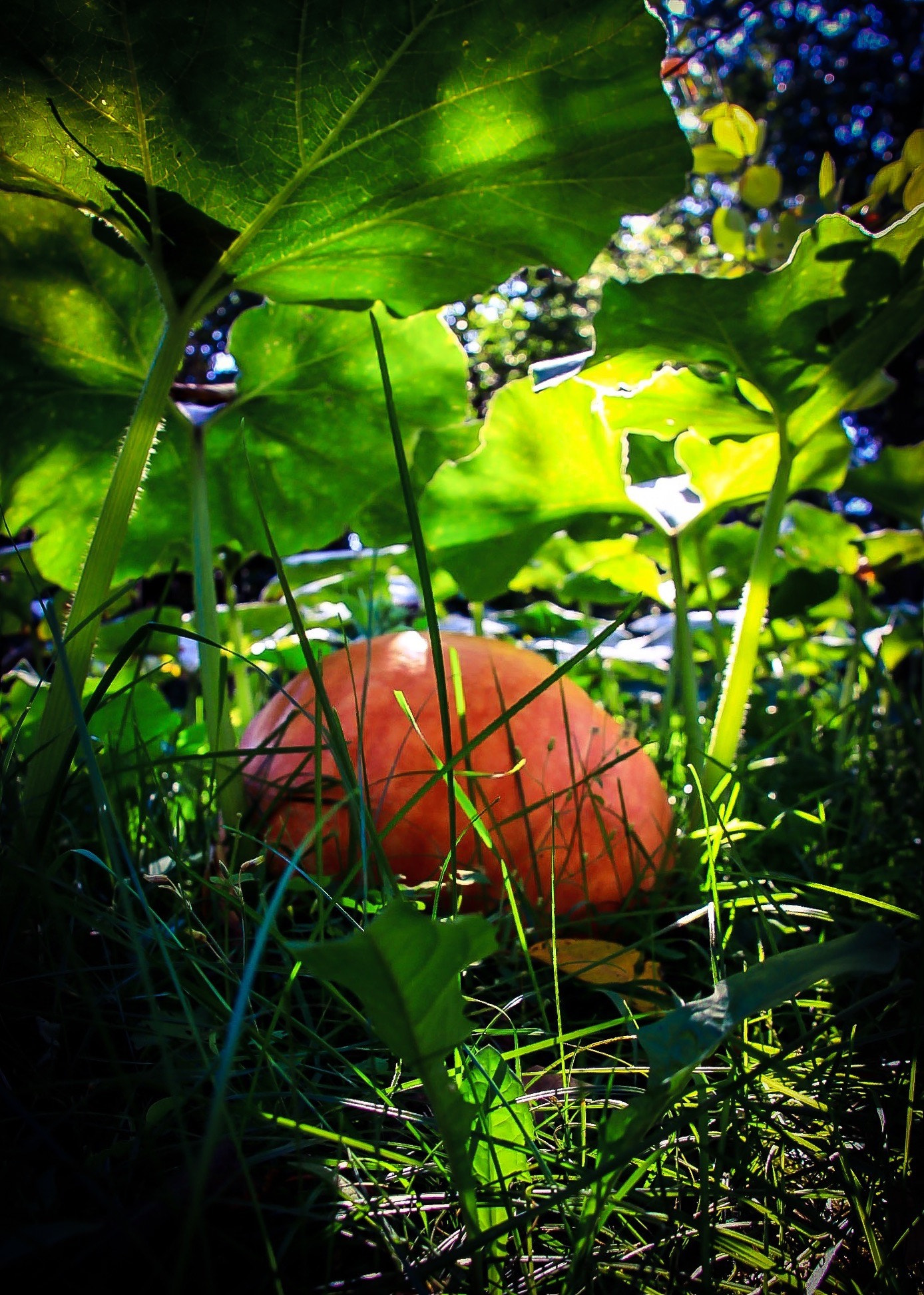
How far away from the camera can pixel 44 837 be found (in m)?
0.64

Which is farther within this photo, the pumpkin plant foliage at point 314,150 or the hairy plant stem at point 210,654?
the hairy plant stem at point 210,654

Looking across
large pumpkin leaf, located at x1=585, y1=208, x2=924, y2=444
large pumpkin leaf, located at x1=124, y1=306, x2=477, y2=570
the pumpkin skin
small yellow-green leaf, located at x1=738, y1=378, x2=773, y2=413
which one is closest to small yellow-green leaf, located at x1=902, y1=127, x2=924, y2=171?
large pumpkin leaf, located at x1=585, y1=208, x2=924, y2=444

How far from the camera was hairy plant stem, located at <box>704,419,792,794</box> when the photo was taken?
108 cm

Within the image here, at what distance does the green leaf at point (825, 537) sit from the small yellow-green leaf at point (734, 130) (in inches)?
32.4

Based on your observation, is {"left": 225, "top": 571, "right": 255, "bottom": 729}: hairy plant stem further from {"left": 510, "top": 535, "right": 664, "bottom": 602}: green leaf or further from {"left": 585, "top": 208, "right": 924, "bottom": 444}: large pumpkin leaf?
{"left": 585, "top": 208, "right": 924, "bottom": 444}: large pumpkin leaf

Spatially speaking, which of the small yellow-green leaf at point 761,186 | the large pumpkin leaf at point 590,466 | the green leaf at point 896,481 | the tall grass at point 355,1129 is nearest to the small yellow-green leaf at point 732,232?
the small yellow-green leaf at point 761,186

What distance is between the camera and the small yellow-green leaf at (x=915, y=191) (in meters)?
0.99

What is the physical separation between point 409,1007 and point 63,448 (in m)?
1.08

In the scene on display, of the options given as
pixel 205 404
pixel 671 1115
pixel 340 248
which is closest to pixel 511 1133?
pixel 671 1115

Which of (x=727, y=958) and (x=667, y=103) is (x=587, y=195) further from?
(x=727, y=958)

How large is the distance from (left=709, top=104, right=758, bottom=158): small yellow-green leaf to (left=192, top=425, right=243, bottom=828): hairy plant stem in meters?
0.88

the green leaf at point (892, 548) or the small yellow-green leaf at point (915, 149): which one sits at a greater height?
the small yellow-green leaf at point (915, 149)

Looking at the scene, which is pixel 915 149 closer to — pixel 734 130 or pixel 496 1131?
pixel 734 130

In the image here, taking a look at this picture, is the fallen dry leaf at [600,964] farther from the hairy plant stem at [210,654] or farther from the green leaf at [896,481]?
the green leaf at [896,481]
